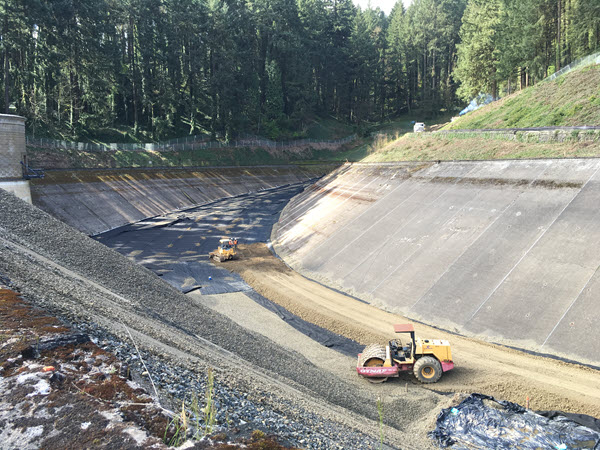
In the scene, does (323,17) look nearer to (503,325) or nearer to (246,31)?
(246,31)

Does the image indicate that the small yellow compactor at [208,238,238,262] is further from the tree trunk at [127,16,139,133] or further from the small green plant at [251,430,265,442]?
the tree trunk at [127,16,139,133]

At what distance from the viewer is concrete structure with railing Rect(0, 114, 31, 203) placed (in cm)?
3675

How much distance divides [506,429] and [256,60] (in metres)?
94.0

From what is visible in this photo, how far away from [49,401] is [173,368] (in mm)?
2991

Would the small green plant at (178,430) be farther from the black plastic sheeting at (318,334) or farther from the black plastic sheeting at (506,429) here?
the black plastic sheeting at (318,334)

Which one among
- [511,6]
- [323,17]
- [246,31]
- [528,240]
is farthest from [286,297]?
[323,17]

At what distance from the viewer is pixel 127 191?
171 ft

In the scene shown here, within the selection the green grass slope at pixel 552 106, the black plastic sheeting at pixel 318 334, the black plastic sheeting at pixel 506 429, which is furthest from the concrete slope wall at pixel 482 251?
the green grass slope at pixel 552 106

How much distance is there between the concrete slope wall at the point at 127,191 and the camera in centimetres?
4350

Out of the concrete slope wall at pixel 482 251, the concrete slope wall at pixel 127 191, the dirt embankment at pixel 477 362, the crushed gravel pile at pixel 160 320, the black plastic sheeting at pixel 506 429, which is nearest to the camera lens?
the crushed gravel pile at pixel 160 320

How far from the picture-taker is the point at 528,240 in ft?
75.6

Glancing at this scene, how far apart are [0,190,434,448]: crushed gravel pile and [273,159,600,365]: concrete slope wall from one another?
8.39m

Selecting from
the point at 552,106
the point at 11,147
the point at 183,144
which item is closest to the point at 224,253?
the point at 11,147

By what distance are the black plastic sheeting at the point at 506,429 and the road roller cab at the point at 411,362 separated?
3.02m
